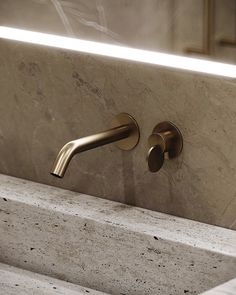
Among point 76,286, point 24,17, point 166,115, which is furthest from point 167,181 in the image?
point 24,17

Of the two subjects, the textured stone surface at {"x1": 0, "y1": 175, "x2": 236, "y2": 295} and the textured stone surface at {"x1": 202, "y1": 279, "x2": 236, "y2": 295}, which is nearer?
the textured stone surface at {"x1": 202, "y1": 279, "x2": 236, "y2": 295}

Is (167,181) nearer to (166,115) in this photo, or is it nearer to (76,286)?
(166,115)

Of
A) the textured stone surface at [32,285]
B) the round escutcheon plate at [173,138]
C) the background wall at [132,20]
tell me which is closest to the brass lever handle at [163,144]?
the round escutcheon plate at [173,138]

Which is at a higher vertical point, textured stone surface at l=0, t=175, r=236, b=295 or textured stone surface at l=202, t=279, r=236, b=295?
textured stone surface at l=0, t=175, r=236, b=295

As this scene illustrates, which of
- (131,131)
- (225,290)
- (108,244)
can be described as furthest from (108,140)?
(225,290)

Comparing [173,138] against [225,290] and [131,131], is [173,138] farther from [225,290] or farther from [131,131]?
[225,290]

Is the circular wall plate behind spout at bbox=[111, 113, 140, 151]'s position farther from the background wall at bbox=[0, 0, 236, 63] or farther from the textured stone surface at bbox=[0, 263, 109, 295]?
the textured stone surface at bbox=[0, 263, 109, 295]

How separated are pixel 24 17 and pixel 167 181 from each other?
0.38m

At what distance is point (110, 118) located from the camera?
1.37 meters

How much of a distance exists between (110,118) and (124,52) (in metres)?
0.11

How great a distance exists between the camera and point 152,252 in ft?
4.14

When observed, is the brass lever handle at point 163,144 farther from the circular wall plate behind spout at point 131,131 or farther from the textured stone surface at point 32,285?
the textured stone surface at point 32,285

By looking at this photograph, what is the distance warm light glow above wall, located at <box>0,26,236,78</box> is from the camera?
1.25m

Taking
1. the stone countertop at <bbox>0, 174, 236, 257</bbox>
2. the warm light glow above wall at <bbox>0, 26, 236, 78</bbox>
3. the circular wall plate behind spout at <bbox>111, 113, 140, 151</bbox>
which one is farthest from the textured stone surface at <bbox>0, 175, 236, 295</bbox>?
the warm light glow above wall at <bbox>0, 26, 236, 78</bbox>
